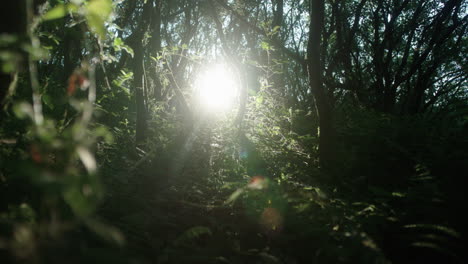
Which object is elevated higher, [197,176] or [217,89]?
[217,89]

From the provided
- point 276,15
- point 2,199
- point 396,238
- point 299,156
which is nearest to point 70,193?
point 2,199

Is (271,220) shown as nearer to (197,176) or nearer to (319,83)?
(197,176)

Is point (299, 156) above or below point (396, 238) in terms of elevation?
above

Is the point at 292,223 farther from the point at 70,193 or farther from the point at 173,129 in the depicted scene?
the point at 173,129

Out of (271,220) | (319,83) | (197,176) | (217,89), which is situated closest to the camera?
(271,220)

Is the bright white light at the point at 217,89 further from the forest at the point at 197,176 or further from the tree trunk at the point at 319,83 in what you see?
the tree trunk at the point at 319,83

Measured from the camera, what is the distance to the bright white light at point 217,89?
298 inches

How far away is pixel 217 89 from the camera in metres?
8.49

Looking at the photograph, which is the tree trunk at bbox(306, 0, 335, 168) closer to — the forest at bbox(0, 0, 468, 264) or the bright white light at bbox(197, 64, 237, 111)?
the forest at bbox(0, 0, 468, 264)

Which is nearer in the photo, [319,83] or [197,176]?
[197,176]

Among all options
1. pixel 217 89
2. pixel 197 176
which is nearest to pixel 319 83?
pixel 197 176

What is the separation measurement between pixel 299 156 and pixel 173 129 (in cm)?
288

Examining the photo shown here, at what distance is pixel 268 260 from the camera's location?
2113 millimetres

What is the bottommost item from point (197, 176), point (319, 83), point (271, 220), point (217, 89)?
point (271, 220)
